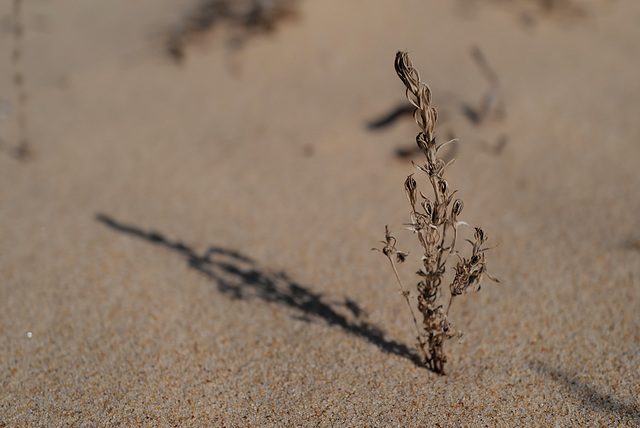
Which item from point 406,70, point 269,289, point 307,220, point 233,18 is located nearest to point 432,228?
point 406,70

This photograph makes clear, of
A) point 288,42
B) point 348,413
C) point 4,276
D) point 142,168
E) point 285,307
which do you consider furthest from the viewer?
point 288,42

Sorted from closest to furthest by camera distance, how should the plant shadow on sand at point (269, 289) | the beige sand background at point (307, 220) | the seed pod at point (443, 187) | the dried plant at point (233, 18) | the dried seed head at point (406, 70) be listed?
1. the dried seed head at point (406, 70)
2. the seed pod at point (443, 187)
3. the beige sand background at point (307, 220)
4. the plant shadow on sand at point (269, 289)
5. the dried plant at point (233, 18)

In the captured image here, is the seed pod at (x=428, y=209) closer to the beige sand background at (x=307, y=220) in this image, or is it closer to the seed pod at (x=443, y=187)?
the seed pod at (x=443, y=187)

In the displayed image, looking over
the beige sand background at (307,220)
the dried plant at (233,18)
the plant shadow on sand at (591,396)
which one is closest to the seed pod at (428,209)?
the beige sand background at (307,220)

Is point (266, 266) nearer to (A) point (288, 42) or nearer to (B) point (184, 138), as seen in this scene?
(B) point (184, 138)

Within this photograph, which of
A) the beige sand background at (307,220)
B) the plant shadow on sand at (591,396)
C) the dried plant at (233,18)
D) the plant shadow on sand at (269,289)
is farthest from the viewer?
the dried plant at (233,18)

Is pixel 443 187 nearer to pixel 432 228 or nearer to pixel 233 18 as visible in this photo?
pixel 432 228

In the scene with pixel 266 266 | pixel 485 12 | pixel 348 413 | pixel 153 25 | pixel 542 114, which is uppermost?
pixel 485 12

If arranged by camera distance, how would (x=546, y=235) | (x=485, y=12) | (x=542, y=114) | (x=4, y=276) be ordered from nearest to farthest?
(x=4, y=276), (x=546, y=235), (x=542, y=114), (x=485, y=12)

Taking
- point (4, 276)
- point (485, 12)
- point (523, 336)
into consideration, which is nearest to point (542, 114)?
point (485, 12)
